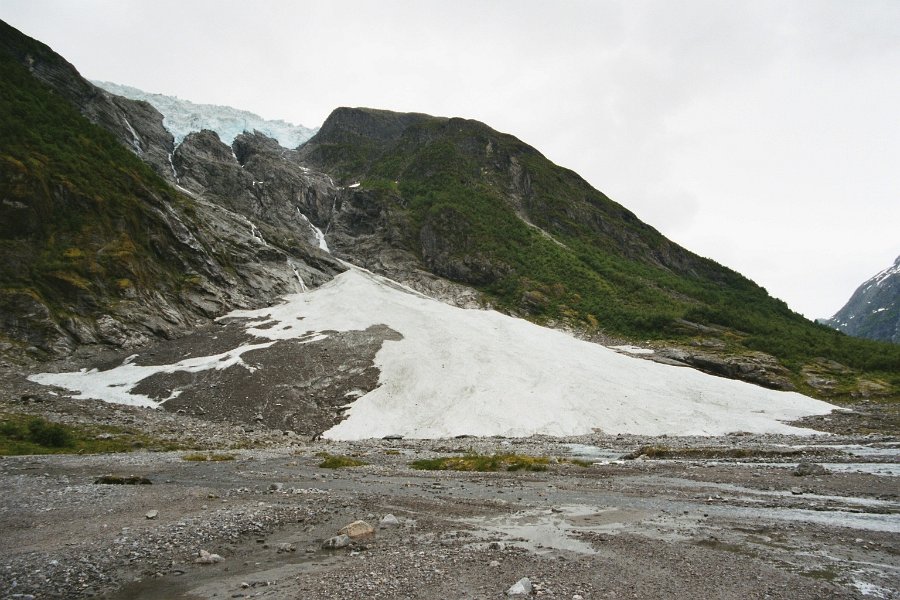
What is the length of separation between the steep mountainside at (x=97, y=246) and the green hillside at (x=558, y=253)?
41.4 metres

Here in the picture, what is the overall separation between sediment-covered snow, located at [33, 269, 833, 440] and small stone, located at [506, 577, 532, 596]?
116ft

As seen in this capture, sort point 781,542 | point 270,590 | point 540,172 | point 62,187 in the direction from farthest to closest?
point 540,172 → point 62,187 → point 781,542 → point 270,590

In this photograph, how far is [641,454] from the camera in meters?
33.3

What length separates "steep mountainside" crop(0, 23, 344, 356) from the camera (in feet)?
202

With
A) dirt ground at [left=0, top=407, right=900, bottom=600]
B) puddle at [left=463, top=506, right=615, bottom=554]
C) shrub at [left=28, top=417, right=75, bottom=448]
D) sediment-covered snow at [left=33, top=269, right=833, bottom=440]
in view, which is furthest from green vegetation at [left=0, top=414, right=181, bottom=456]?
puddle at [left=463, top=506, right=615, bottom=554]

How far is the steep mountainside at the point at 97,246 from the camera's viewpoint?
202 feet

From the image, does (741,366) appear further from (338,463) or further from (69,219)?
(69,219)

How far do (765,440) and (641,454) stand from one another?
46.2ft

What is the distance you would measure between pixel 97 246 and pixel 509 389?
63494mm

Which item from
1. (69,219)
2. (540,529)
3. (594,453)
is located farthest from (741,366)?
(69,219)

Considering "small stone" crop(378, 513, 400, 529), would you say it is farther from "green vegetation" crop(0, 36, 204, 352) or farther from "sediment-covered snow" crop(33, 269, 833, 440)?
"green vegetation" crop(0, 36, 204, 352)

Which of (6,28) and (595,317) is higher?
(6,28)

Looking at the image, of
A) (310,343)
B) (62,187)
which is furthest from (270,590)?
(62,187)

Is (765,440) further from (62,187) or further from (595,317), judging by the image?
(62,187)
